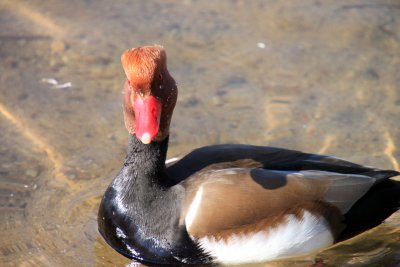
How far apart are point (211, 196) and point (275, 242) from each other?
0.49 metres

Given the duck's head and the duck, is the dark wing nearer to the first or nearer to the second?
the duck

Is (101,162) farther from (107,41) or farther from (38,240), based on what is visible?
(107,41)

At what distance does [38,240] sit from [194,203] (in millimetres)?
1106

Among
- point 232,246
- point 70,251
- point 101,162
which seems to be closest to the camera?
point 232,246

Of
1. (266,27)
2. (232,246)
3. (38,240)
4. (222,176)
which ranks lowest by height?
(38,240)

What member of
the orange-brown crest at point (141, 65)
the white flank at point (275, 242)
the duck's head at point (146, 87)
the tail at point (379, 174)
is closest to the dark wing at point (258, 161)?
the tail at point (379, 174)

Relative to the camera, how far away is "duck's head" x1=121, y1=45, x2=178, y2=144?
451cm

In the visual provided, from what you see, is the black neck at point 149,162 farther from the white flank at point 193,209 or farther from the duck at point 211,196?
the white flank at point 193,209

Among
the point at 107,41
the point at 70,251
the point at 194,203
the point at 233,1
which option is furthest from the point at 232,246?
the point at 233,1

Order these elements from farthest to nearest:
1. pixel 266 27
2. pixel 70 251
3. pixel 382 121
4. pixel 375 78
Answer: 1. pixel 266 27
2. pixel 375 78
3. pixel 382 121
4. pixel 70 251

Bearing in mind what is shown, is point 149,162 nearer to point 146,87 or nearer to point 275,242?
point 146,87

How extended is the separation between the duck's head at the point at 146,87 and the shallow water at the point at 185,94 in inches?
38.4

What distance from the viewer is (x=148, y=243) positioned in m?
4.82

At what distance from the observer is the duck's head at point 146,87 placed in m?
4.51
